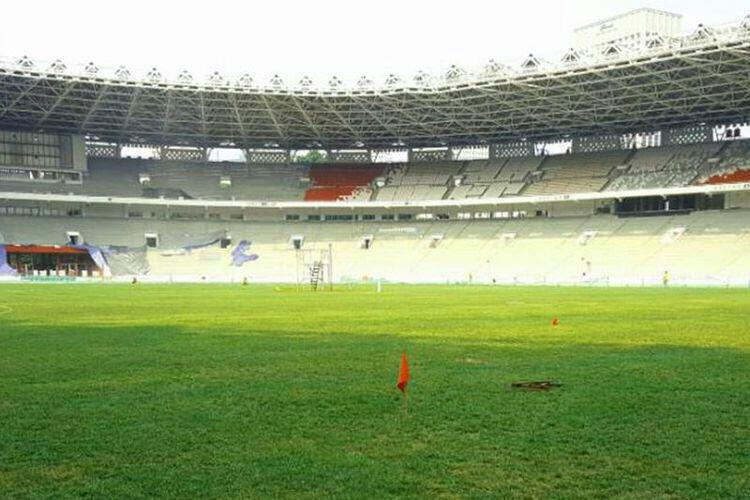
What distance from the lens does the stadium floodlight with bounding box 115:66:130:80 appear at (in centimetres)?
Answer: 5491

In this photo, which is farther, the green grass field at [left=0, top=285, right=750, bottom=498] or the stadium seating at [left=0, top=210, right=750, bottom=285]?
the stadium seating at [left=0, top=210, right=750, bottom=285]

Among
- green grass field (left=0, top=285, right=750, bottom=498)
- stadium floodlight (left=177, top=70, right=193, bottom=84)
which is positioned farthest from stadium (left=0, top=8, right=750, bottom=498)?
stadium floodlight (left=177, top=70, right=193, bottom=84)

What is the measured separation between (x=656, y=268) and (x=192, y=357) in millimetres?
49928

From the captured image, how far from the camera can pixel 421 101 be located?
196 ft

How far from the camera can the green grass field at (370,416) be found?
563 centimetres

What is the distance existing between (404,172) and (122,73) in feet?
107

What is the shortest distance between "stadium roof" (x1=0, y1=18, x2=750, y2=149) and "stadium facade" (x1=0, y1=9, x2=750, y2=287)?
20cm

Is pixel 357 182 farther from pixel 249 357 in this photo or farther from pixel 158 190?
pixel 249 357

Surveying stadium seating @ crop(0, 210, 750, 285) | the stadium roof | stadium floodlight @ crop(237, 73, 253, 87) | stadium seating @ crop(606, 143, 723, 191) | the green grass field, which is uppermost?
stadium floodlight @ crop(237, 73, 253, 87)

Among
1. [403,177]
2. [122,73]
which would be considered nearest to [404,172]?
[403,177]

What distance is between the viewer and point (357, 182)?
258ft

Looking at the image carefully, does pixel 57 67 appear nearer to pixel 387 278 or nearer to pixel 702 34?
pixel 387 278

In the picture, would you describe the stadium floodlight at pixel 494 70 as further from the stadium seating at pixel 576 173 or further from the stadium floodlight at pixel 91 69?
the stadium floodlight at pixel 91 69

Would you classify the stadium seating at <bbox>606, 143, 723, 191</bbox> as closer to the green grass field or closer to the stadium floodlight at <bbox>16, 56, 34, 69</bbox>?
the stadium floodlight at <bbox>16, 56, 34, 69</bbox>
